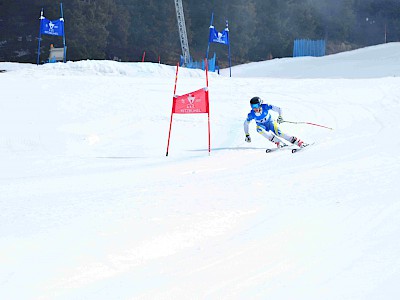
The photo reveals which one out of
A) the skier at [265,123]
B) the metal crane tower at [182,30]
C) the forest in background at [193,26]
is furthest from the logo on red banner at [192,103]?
the metal crane tower at [182,30]

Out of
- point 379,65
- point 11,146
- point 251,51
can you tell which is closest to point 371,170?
point 11,146

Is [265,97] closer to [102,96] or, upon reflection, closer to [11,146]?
[102,96]

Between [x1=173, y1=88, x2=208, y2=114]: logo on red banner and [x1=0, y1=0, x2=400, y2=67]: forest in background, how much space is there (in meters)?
27.1

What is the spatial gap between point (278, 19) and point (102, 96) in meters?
33.6

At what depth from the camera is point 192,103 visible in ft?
35.9

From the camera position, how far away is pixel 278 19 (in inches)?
1928

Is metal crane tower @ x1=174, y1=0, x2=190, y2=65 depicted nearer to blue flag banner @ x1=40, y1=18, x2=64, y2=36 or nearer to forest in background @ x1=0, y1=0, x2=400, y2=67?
forest in background @ x1=0, y1=0, x2=400, y2=67

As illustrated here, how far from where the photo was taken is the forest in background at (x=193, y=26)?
126ft

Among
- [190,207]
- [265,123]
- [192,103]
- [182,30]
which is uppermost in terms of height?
[182,30]

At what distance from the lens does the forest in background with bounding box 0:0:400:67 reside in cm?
3827

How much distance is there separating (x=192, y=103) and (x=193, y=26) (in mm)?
35651

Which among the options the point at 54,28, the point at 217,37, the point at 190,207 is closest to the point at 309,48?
the point at 217,37

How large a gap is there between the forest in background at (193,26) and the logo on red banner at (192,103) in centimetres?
2714

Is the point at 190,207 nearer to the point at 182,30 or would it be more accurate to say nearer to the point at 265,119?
the point at 265,119
